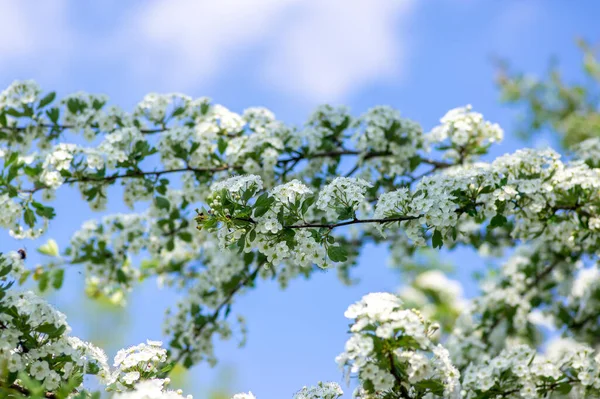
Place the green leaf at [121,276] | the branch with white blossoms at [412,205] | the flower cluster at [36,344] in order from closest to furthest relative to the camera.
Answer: the flower cluster at [36,344] → the branch with white blossoms at [412,205] → the green leaf at [121,276]

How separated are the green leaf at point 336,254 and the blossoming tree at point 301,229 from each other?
0.01 metres

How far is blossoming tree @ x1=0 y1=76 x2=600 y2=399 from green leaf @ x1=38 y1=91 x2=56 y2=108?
0.5 inches

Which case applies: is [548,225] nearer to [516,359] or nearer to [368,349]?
[516,359]

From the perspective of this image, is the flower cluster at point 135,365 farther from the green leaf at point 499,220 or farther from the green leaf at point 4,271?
the green leaf at point 499,220

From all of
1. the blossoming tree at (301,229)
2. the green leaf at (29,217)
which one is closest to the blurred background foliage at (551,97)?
the blossoming tree at (301,229)

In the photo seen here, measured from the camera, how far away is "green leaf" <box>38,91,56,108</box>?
5453mm

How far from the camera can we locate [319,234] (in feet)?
11.5

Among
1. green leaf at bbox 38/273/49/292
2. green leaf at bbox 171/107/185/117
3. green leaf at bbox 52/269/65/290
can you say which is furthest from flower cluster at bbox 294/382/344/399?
green leaf at bbox 38/273/49/292

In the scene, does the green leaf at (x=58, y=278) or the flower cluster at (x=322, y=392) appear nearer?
the flower cluster at (x=322, y=392)

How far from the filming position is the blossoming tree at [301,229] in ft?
11.0

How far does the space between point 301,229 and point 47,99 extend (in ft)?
9.94

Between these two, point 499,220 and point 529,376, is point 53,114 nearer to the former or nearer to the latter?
point 499,220

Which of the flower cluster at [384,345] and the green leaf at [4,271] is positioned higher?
the green leaf at [4,271]

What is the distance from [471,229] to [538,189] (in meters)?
2.49
